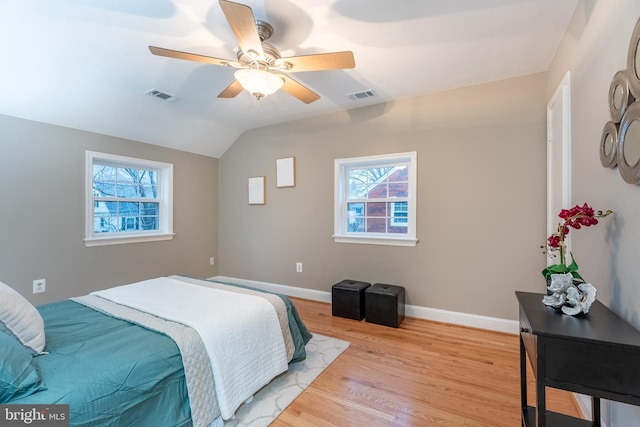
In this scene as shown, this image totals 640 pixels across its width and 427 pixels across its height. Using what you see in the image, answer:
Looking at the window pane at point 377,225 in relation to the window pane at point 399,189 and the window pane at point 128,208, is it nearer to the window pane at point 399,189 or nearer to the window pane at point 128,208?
the window pane at point 399,189

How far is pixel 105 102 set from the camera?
3059 mm

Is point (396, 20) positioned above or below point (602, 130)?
above

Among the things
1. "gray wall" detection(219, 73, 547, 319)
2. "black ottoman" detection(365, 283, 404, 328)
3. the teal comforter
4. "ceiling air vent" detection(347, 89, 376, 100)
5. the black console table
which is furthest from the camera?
"ceiling air vent" detection(347, 89, 376, 100)

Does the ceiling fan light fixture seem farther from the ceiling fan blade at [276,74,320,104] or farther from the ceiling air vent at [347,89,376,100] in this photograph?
the ceiling air vent at [347,89,376,100]

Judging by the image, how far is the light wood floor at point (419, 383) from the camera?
1704mm

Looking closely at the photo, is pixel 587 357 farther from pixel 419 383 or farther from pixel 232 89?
pixel 232 89

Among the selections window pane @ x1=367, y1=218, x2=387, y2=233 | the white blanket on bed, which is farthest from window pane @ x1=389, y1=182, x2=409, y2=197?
the white blanket on bed

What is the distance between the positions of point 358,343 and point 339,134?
98.3 inches

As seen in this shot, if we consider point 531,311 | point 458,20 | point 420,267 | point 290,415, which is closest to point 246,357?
point 290,415

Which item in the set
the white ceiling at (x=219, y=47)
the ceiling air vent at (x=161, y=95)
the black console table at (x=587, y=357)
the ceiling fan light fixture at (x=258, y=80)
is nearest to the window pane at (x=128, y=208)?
the white ceiling at (x=219, y=47)

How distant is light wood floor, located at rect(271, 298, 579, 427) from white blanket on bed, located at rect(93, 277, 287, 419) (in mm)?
304

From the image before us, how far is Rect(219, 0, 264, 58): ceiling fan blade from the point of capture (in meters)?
1.40

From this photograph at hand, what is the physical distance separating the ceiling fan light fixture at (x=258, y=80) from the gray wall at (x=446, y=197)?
5.89 ft

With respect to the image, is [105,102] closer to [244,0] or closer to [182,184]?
[182,184]
